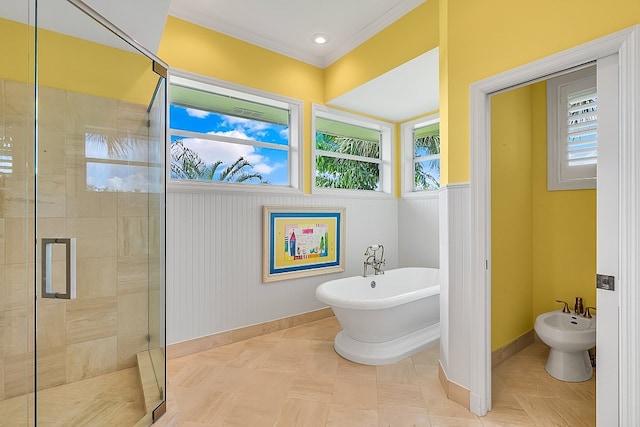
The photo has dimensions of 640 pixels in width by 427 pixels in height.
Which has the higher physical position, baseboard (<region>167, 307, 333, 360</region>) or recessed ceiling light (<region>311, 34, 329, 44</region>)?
recessed ceiling light (<region>311, 34, 329, 44</region>)

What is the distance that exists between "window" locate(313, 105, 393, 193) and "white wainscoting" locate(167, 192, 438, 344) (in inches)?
16.9

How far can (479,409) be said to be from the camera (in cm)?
183

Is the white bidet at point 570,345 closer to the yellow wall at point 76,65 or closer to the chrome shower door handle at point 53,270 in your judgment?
the chrome shower door handle at point 53,270

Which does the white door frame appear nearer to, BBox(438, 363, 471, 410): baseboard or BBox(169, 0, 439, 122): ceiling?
BBox(438, 363, 471, 410): baseboard

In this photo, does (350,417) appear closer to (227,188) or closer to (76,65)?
(227,188)

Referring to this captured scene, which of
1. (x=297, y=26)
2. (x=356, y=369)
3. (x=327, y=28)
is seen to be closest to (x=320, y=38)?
(x=327, y=28)

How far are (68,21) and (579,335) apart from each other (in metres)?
3.72

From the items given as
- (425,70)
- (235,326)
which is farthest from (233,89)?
(235,326)

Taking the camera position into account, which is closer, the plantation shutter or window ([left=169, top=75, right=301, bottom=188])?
the plantation shutter

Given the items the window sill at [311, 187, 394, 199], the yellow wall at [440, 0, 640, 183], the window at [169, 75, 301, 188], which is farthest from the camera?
the window sill at [311, 187, 394, 199]

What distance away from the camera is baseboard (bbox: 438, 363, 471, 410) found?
1.90m

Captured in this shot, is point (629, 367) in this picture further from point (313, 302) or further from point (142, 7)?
point (142, 7)

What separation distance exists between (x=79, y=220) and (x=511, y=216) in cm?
327

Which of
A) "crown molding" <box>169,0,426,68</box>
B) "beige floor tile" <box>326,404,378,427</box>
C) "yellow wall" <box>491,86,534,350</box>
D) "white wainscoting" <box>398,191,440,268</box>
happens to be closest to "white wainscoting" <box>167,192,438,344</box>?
"white wainscoting" <box>398,191,440,268</box>
